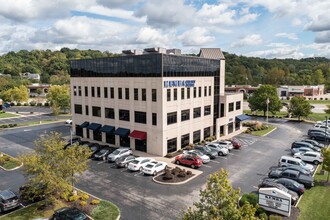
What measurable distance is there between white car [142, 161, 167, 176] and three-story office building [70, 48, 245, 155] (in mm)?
5715

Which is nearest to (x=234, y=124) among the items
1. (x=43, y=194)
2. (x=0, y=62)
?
(x=43, y=194)

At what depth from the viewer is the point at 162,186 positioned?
29812 millimetres

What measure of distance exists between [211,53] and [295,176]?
3382 cm

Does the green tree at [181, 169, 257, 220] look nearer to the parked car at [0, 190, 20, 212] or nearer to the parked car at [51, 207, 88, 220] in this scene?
the parked car at [51, 207, 88, 220]

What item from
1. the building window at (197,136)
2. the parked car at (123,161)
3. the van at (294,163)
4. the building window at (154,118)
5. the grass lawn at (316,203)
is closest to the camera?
the grass lawn at (316,203)

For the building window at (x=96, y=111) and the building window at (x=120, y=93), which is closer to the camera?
the building window at (x=120, y=93)

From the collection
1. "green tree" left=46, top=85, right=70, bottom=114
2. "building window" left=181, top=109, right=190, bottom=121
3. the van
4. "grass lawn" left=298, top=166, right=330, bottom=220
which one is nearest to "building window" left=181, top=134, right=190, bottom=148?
"building window" left=181, top=109, right=190, bottom=121

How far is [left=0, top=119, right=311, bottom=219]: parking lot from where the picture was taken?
25.0 meters

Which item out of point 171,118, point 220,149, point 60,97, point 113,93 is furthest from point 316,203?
point 60,97

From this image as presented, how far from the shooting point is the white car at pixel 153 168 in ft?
109

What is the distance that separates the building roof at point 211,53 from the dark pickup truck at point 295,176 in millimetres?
31182

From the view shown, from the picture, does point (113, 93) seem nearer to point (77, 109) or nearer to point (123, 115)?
point (123, 115)

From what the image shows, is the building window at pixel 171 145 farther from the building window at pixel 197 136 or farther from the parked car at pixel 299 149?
the parked car at pixel 299 149

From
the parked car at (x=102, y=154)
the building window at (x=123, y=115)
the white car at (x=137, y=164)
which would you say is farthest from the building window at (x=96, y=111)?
the white car at (x=137, y=164)
